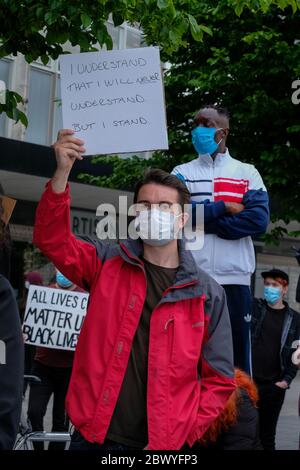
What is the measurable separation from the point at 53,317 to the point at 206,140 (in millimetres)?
3466

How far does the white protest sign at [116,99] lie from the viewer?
4.23 m

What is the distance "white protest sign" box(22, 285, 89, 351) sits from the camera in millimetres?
8102

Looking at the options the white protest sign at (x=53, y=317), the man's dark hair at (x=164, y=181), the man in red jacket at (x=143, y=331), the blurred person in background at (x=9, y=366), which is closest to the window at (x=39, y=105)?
the white protest sign at (x=53, y=317)

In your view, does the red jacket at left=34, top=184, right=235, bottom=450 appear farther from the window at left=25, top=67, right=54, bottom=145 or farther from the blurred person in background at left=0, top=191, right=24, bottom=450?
the window at left=25, top=67, right=54, bottom=145

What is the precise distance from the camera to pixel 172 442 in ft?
11.7

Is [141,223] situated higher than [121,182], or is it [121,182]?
[121,182]

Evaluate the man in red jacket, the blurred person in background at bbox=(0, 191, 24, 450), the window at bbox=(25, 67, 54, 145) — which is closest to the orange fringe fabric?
the man in red jacket

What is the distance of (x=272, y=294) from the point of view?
850 cm

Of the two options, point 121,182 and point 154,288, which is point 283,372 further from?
point 121,182

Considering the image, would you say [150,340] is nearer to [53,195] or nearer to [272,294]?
[53,195]

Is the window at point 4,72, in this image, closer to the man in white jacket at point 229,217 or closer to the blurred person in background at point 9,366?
the man in white jacket at point 229,217

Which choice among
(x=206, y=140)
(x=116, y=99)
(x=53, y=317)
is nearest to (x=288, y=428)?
(x=53, y=317)
